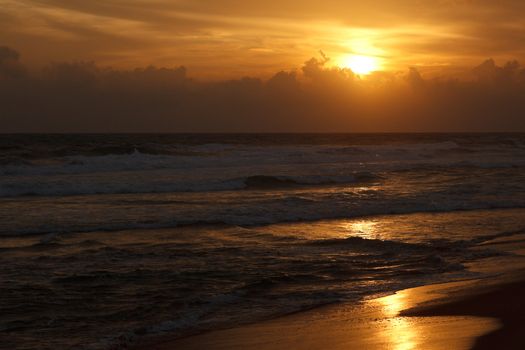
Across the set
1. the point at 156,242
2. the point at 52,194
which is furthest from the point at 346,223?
the point at 52,194

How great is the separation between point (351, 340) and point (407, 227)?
8933mm

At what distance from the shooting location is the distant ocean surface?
297 inches

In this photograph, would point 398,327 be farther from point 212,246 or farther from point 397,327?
point 212,246

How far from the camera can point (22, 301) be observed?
26.0ft

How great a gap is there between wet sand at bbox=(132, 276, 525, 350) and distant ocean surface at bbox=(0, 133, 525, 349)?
44 centimetres

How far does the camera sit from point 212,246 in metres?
12.0

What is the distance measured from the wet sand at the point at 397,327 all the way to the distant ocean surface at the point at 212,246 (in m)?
0.44

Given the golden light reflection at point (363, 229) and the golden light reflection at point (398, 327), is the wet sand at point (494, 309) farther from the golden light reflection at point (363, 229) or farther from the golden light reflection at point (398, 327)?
the golden light reflection at point (363, 229)

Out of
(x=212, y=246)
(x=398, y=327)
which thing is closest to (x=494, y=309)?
(x=398, y=327)

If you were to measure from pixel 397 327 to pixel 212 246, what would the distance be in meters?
5.87

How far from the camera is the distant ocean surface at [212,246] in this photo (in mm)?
7535

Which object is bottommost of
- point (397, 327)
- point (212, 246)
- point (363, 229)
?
point (363, 229)

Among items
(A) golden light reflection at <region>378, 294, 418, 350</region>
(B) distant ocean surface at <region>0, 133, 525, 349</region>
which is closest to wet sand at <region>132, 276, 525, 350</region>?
(A) golden light reflection at <region>378, 294, 418, 350</region>

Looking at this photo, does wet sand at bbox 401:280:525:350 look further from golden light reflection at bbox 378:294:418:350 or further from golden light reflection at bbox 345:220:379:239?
golden light reflection at bbox 345:220:379:239
